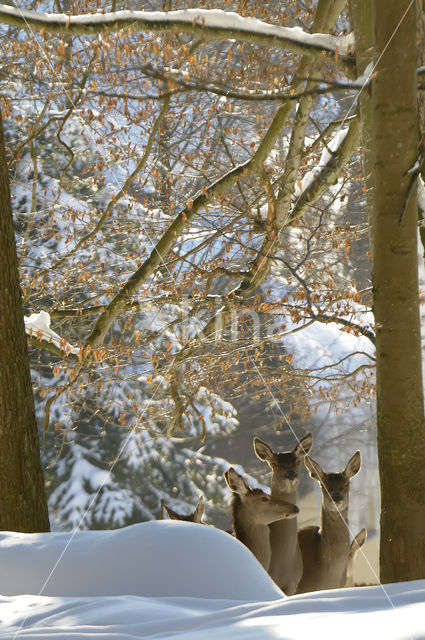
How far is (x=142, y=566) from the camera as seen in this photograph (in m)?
2.72

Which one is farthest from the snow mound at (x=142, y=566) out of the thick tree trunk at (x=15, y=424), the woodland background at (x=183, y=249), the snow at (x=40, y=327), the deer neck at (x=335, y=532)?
the snow at (x=40, y=327)

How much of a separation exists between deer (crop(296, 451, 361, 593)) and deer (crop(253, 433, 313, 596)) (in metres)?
0.15

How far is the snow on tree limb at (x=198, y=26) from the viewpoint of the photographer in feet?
17.4

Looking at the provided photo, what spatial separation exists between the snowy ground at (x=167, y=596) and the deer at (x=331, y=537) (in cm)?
270

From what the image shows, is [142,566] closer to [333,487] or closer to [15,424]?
[15,424]

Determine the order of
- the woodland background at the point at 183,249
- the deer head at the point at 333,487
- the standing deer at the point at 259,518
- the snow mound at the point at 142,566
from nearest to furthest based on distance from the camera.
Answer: the snow mound at the point at 142,566, the standing deer at the point at 259,518, the deer head at the point at 333,487, the woodland background at the point at 183,249

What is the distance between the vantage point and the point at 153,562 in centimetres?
273

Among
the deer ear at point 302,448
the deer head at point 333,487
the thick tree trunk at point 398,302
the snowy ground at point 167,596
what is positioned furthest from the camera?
the deer ear at point 302,448

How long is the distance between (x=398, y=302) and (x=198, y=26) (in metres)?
2.38

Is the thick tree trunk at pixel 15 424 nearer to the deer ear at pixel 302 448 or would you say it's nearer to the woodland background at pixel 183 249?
the woodland background at pixel 183 249

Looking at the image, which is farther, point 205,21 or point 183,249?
point 183,249

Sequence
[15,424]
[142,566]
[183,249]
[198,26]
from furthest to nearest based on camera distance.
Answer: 1. [183,249]
2. [198,26]
3. [15,424]
4. [142,566]

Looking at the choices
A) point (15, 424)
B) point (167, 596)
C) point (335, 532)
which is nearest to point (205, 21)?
point (15, 424)

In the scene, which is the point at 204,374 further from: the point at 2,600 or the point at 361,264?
the point at 361,264
